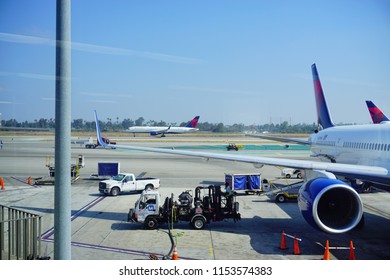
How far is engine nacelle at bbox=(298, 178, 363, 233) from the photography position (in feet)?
27.6

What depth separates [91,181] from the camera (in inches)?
868

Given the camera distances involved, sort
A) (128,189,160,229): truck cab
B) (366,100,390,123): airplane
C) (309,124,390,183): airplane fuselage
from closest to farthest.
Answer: (366,100,390,123): airplane, (309,124,390,183): airplane fuselage, (128,189,160,229): truck cab

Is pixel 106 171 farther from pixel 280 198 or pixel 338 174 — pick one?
pixel 338 174

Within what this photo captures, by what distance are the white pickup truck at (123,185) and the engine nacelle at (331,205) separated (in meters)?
10.8

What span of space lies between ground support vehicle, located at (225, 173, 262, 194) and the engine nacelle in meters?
9.67

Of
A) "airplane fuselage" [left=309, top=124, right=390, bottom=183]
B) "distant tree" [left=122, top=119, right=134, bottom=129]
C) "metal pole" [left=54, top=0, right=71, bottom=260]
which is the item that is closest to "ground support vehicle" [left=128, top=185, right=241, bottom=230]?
"distant tree" [left=122, top=119, right=134, bottom=129]

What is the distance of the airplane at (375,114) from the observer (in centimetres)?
835

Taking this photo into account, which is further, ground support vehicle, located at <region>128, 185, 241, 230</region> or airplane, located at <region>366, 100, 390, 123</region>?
ground support vehicle, located at <region>128, 185, 241, 230</region>

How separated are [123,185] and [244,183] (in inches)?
227

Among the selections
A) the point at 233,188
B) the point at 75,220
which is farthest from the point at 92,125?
the point at 233,188

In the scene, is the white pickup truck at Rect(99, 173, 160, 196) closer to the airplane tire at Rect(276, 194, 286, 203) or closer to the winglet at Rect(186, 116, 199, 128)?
the airplane tire at Rect(276, 194, 286, 203)

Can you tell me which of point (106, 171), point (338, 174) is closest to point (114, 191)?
point (106, 171)

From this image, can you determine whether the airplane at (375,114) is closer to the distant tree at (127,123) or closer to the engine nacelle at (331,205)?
the engine nacelle at (331,205)

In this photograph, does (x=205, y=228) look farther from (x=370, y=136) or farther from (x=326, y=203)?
(x=370, y=136)
